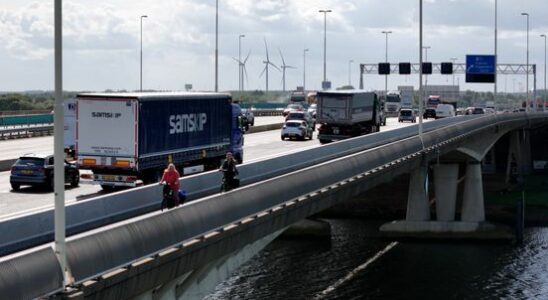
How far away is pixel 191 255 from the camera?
72.5 ft

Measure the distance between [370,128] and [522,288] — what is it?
100ft

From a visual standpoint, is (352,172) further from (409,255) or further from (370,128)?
(370,128)

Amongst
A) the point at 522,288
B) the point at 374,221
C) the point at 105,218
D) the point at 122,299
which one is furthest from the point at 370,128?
the point at 122,299

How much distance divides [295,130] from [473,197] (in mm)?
14425

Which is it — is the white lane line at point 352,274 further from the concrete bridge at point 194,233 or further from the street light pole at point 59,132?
the street light pole at point 59,132

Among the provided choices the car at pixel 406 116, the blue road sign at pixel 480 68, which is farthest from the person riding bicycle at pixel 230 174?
the blue road sign at pixel 480 68

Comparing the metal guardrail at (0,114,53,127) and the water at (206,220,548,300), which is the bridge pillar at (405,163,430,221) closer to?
the water at (206,220,548,300)

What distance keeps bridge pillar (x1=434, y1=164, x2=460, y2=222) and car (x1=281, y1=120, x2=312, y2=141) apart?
36.2 ft

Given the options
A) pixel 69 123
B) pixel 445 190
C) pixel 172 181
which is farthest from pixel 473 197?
pixel 172 181

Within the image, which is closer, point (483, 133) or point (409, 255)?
point (409, 255)

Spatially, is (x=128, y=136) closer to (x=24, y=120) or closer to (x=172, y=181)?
(x=172, y=181)

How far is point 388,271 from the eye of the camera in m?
53.2

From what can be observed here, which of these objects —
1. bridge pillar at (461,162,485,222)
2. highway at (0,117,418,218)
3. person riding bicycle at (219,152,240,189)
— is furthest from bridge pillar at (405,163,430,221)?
person riding bicycle at (219,152,240,189)

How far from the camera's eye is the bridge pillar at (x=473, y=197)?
70.4m
